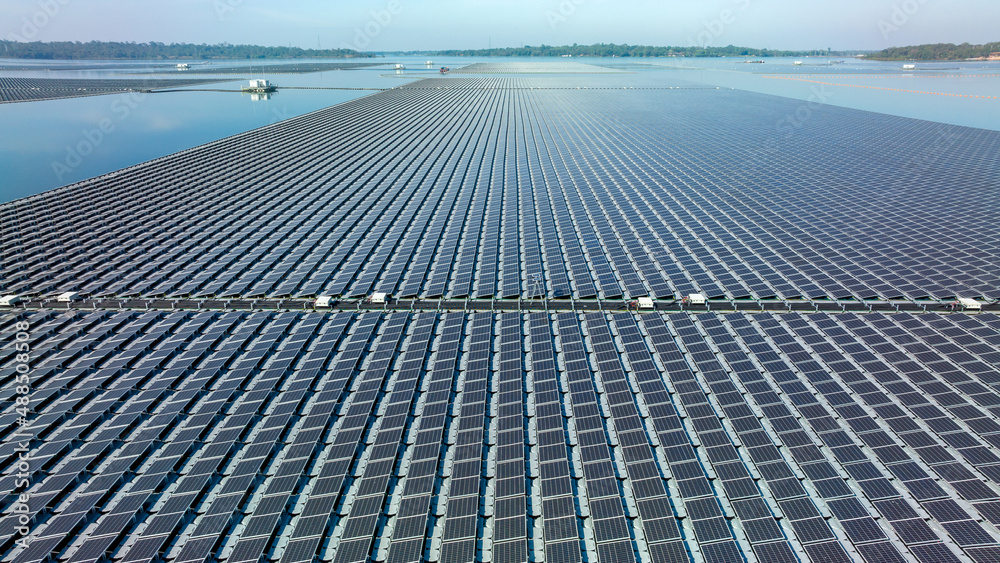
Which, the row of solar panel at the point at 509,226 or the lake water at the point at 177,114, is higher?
the lake water at the point at 177,114

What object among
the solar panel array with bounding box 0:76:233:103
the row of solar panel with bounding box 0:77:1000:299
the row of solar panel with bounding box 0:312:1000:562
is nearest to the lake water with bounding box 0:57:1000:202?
the solar panel array with bounding box 0:76:233:103

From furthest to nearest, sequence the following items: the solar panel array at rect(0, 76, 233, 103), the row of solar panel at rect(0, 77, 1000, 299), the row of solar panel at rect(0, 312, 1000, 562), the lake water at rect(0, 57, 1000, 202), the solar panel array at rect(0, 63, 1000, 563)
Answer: the solar panel array at rect(0, 76, 233, 103), the lake water at rect(0, 57, 1000, 202), the row of solar panel at rect(0, 77, 1000, 299), the solar panel array at rect(0, 63, 1000, 563), the row of solar panel at rect(0, 312, 1000, 562)

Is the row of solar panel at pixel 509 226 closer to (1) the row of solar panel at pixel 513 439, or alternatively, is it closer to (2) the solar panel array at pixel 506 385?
(2) the solar panel array at pixel 506 385

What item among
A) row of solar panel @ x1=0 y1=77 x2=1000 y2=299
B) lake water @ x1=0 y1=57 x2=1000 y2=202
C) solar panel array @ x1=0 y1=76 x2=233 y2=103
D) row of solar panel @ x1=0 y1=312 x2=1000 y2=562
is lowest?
row of solar panel @ x1=0 y1=312 x2=1000 y2=562

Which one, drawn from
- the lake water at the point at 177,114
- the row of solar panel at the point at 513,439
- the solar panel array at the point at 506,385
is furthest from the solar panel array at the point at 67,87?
the row of solar panel at the point at 513,439

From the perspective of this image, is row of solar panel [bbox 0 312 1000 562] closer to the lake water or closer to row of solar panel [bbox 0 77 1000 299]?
row of solar panel [bbox 0 77 1000 299]

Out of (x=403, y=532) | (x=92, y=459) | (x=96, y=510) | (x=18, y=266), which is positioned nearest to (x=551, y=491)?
(x=403, y=532)
